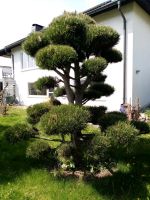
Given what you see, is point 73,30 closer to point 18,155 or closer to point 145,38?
point 18,155

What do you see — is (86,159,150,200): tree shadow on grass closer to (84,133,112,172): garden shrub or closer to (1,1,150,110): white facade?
(84,133,112,172): garden shrub

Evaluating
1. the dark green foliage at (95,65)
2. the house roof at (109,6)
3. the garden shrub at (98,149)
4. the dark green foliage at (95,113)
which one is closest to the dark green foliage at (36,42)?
A: the dark green foliage at (95,65)

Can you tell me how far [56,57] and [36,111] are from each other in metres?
1.23

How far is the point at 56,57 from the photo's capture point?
3.57m

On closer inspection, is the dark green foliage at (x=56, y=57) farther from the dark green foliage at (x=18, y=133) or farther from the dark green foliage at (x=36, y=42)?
the dark green foliage at (x=18, y=133)

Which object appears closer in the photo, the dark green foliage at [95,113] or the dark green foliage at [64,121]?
the dark green foliage at [64,121]

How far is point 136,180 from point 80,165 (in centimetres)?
95

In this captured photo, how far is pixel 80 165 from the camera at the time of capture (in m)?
4.28

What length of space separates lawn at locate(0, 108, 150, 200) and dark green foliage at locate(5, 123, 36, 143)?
64 cm

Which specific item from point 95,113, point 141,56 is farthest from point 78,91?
point 141,56

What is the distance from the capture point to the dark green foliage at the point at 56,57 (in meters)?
3.57

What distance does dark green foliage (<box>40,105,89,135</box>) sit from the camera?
130 inches

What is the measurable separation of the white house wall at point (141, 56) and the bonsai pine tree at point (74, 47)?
7.54m

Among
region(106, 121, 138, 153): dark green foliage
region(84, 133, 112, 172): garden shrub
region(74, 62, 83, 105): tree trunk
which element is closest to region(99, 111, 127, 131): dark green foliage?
region(106, 121, 138, 153): dark green foliage
